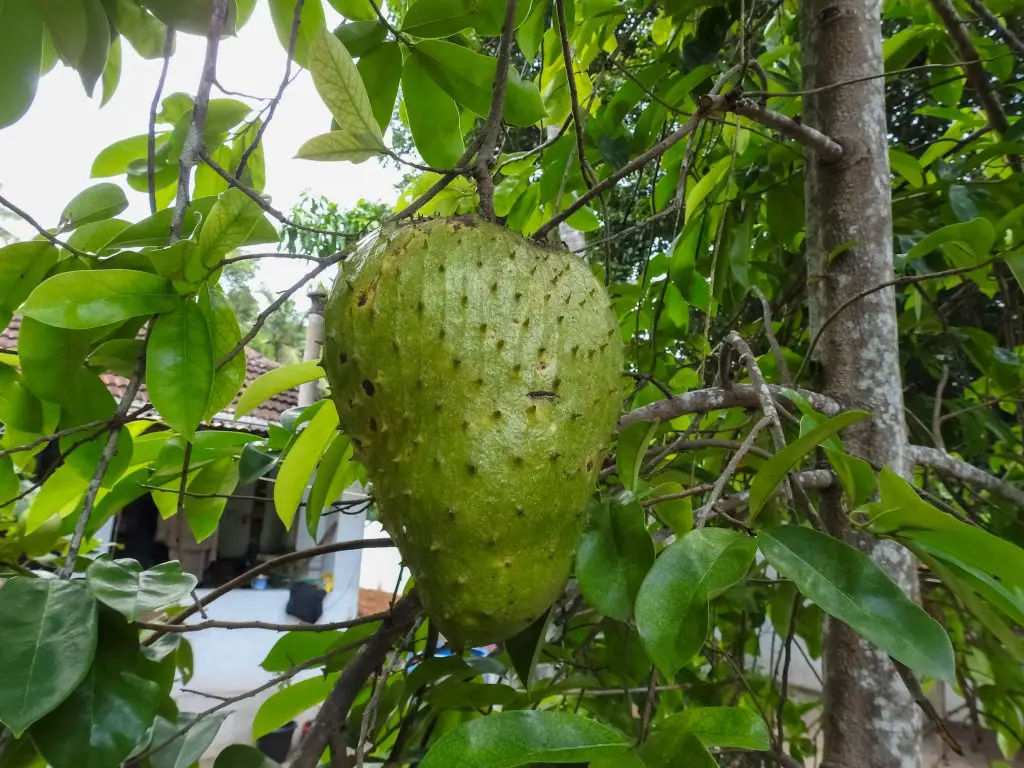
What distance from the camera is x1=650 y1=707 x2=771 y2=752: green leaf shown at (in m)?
0.35

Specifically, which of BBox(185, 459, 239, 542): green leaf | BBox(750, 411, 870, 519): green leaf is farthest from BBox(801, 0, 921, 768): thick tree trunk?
BBox(185, 459, 239, 542): green leaf

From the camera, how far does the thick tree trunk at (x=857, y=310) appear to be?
59 centimetres

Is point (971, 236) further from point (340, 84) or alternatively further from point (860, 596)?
point (340, 84)

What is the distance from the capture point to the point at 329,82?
0.48 m

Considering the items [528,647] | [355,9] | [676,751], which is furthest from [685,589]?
[355,9]

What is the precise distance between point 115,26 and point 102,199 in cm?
22

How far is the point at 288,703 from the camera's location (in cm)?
76

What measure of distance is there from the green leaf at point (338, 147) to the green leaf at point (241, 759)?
0.51 metres

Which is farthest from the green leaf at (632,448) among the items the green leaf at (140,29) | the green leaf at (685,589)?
the green leaf at (140,29)

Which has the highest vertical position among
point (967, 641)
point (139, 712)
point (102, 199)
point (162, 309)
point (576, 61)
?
point (576, 61)

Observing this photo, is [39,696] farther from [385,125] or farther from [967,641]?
[967,641]

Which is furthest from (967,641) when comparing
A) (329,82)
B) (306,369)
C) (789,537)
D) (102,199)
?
(102,199)

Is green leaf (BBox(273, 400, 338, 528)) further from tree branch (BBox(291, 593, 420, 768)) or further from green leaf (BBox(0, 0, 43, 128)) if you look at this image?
green leaf (BBox(0, 0, 43, 128))

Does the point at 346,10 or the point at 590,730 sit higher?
the point at 346,10
